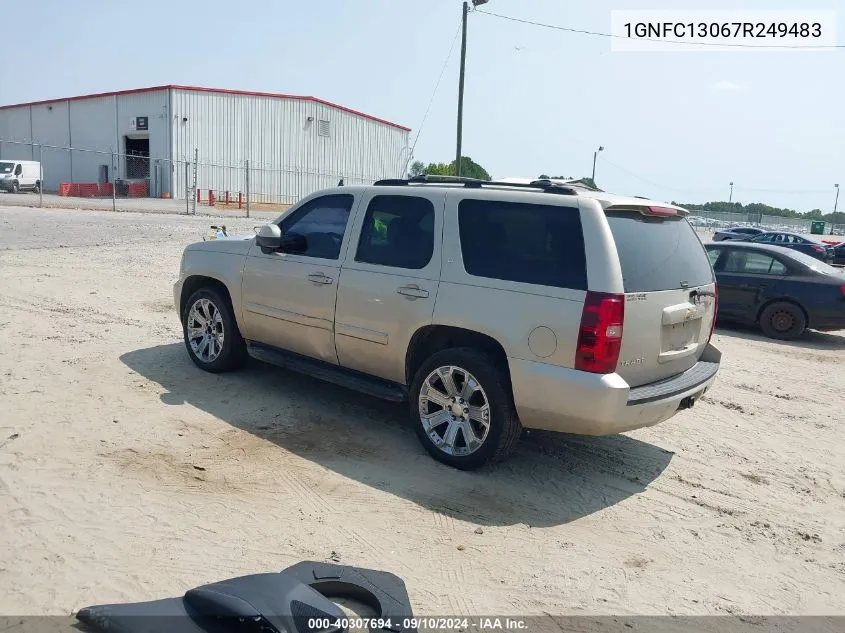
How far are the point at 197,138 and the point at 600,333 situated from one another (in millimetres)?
40859

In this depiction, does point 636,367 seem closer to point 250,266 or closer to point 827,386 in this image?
point 250,266

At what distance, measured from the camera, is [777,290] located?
11.0 m

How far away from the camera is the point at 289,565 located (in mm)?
3572

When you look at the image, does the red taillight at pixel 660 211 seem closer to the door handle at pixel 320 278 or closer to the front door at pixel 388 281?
the front door at pixel 388 281

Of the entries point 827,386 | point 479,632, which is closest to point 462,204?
point 479,632

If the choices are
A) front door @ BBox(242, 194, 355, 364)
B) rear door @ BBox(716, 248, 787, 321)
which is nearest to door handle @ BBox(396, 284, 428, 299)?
front door @ BBox(242, 194, 355, 364)

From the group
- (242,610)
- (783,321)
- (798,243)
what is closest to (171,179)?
(798,243)

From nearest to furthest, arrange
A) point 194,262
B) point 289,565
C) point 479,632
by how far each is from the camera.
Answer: point 479,632 < point 289,565 < point 194,262

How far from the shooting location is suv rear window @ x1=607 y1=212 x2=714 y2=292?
14.5ft

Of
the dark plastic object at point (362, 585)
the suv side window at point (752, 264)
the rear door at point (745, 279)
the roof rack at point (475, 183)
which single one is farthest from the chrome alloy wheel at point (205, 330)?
the suv side window at point (752, 264)

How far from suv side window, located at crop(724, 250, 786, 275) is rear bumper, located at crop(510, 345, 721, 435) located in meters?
7.60

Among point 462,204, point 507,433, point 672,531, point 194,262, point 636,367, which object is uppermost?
point 462,204

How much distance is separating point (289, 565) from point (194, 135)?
41.1 m

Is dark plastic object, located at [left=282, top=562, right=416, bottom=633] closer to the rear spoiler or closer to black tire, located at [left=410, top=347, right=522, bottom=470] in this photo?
black tire, located at [left=410, top=347, right=522, bottom=470]
